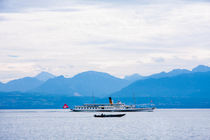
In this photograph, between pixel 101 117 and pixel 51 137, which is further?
pixel 101 117

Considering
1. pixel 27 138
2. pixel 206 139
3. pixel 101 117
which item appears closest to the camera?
pixel 206 139

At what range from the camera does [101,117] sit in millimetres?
187125

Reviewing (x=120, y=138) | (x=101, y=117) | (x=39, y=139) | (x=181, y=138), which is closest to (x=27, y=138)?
(x=39, y=139)

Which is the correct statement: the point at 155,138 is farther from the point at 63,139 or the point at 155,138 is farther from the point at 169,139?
the point at 63,139

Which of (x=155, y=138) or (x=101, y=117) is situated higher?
(x=101, y=117)

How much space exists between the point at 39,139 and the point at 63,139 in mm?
5761

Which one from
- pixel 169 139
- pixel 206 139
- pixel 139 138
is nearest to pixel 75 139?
pixel 139 138

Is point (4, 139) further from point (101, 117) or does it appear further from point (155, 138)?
point (101, 117)

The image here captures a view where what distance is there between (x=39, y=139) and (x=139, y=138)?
2336 centimetres

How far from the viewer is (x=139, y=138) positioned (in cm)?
9069

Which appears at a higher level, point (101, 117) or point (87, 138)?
point (101, 117)

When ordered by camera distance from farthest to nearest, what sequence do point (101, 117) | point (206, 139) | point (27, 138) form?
point (101, 117) → point (27, 138) → point (206, 139)

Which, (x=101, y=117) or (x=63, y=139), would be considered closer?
(x=63, y=139)

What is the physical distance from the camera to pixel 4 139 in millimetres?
93062
